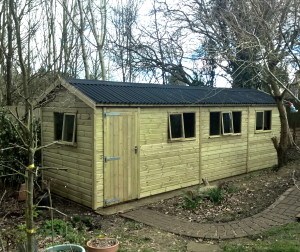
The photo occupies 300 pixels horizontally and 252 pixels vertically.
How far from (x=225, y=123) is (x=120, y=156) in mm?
4085

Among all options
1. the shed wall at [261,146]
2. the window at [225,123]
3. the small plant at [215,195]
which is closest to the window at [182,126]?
the window at [225,123]

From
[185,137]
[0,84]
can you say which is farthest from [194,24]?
[0,84]

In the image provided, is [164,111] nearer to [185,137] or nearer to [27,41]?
[185,137]

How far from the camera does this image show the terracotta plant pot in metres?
4.96

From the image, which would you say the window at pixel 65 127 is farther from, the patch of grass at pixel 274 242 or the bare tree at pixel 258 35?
the patch of grass at pixel 274 242

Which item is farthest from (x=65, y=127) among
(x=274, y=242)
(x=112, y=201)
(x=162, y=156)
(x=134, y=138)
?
(x=274, y=242)

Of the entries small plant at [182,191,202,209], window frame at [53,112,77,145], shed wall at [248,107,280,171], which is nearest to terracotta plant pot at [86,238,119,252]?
small plant at [182,191,202,209]

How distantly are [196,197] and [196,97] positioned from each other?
3107mm

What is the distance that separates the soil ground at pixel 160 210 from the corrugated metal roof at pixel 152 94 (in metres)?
2.45

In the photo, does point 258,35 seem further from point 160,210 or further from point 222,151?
point 160,210

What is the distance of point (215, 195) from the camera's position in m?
7.92

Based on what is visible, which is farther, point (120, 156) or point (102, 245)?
point (120, 156)

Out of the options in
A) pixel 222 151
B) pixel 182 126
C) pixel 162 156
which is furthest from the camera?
pixel 222 151

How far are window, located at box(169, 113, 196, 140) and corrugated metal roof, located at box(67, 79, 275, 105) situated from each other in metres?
0.38
